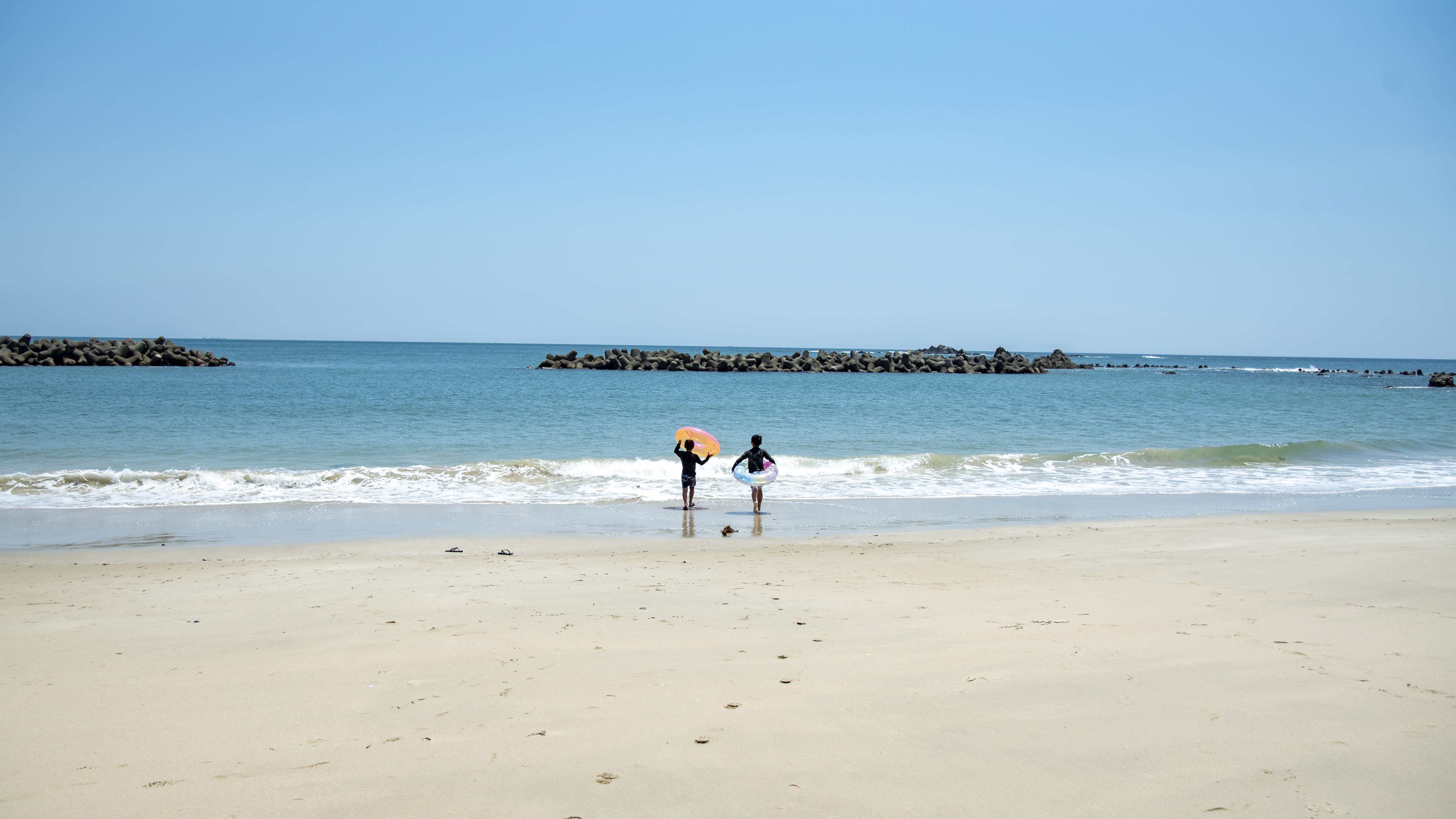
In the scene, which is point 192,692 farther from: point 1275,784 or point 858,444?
point 858,444

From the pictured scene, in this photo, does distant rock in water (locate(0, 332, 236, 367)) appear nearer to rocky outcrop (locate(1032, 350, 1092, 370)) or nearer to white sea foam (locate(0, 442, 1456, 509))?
white sea foam (locate(0, 442, 1456, 509))

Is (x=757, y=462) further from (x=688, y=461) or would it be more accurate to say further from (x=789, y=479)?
(x=789, y=479)

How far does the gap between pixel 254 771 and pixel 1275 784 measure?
15.2 feet

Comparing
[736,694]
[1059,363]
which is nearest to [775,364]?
[1059,363]

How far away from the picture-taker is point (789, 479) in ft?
60.9

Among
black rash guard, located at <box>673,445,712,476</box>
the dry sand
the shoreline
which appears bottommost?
the shoreline

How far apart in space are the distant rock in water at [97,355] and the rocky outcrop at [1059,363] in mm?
72798

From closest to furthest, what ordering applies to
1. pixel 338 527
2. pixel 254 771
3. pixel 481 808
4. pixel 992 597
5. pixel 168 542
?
pixel 481 808 < pixel 254 771 < pixel 992 597 < pixel 168 542 < pixel 338 527

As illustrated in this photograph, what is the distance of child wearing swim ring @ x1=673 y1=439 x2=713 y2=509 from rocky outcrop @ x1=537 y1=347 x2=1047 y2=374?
48654 millimetres

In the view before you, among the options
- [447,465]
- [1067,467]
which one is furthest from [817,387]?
[447,465]

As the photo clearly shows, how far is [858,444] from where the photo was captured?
23344mm

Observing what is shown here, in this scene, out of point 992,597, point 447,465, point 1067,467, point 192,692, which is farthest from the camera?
point 1067,467

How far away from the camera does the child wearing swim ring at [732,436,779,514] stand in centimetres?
1430

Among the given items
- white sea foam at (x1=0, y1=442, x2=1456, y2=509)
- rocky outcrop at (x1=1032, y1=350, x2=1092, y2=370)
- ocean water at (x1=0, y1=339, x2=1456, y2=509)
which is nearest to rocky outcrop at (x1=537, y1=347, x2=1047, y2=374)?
ocean water at (x1=0, y1=339, x2=1456, y2=509)
